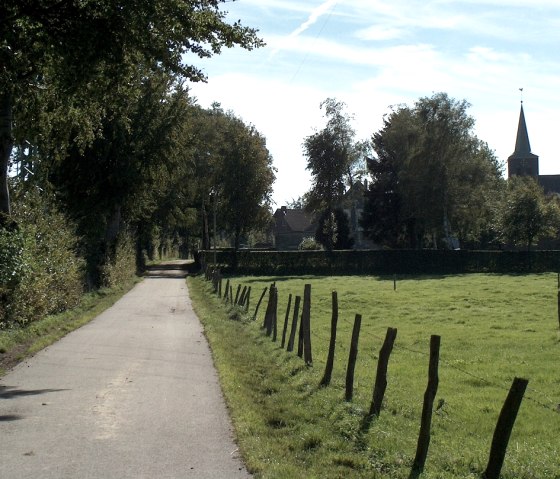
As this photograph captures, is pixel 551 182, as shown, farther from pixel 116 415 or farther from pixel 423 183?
pixel 116 415

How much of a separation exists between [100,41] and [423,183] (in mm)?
54995

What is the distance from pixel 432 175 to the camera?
65.0 meters

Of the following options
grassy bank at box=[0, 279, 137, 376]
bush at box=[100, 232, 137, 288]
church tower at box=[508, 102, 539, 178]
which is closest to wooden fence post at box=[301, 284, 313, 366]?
grassy bank at box=[0, 279, 137, 376]

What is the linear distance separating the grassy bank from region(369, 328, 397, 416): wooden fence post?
6.45 meters

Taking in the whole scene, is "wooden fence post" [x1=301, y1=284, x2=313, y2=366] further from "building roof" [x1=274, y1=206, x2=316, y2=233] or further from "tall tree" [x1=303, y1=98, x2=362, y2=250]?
"building roof" [x1=274, y1=206, x2=316, y2=233]

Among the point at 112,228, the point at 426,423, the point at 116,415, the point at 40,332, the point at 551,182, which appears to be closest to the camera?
the point at 426,423

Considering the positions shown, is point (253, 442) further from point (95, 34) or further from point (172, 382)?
point (95, 34)

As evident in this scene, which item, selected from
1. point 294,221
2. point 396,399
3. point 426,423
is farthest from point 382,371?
point 294,221

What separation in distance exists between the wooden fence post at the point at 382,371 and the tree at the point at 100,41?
284 inches

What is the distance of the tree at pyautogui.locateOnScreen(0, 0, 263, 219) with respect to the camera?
12.4 meters

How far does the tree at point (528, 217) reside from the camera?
6481 centimetres

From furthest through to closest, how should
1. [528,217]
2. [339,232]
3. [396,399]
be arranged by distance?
[339,232] → [528,217] → [396,399]

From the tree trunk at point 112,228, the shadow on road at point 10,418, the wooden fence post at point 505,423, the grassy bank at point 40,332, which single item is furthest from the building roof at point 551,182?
the wooden fence post at point 505,423

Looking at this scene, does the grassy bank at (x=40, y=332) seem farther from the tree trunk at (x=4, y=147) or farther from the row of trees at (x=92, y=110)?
the tree trunk at (x=4, y=147)
